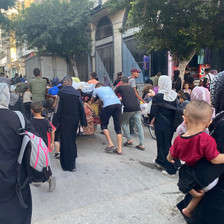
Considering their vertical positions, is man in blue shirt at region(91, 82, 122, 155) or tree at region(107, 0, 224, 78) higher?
tree at region(107, 0, 224, 78)

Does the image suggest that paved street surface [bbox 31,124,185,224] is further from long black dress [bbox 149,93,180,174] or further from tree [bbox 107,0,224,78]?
tree [bbox 107,0,224,78]

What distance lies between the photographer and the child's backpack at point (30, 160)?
7.01 ft

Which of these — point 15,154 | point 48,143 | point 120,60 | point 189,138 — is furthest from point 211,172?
point 120,60

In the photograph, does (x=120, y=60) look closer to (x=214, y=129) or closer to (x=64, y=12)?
(x=64, y=12)

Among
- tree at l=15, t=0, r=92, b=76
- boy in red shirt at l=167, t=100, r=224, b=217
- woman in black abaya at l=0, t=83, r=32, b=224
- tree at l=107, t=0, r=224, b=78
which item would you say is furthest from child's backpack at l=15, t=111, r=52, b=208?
tree at l=15, t=0, r=92, b=76

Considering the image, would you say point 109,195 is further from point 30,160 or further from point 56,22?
point 56,22

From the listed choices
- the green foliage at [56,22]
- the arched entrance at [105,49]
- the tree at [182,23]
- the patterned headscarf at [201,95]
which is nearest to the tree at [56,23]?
the green foliage at [56,22]

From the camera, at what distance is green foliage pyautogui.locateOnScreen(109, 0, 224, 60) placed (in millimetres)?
8102

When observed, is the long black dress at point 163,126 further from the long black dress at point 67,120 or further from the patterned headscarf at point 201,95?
the long black dress at point 67,120

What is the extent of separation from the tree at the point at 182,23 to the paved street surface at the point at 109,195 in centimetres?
483

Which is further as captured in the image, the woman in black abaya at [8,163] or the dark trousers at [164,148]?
the dark trousers at [164,148]

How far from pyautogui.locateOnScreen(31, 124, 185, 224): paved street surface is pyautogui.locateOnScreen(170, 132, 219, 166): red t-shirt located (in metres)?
1.60

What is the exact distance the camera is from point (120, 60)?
18109 millimetres

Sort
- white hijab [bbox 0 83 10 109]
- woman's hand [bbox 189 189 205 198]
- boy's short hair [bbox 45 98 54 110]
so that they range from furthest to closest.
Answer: boy's short hair [bbox 45 98 54 110] < white hijab [bbox 0 83 10 109] < woman's hand [bbox 189 189 205 198]
